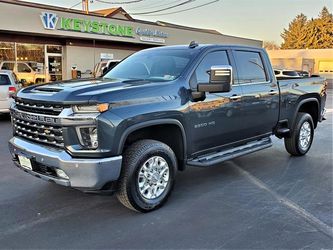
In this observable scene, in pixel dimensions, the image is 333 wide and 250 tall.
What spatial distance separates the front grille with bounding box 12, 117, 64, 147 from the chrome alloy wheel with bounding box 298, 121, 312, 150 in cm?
496

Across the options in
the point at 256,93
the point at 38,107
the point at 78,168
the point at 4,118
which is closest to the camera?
the point at 78,168

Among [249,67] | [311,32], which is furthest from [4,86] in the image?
[311,32]

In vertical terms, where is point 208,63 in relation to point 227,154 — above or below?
above

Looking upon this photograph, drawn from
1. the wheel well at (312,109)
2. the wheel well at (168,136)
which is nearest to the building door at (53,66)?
the wheel well at (312,109)

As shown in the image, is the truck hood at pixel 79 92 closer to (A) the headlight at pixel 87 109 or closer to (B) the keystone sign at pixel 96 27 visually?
(A) the headlight at pixel 87 109

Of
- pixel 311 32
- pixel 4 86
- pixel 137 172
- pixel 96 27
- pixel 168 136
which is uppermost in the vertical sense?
pixel 311 32

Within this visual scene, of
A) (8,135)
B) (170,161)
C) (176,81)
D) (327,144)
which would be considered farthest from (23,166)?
(327,144)

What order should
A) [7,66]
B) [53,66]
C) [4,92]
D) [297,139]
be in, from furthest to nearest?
[53,66]
[7,66]
[4,92]
[297,139]

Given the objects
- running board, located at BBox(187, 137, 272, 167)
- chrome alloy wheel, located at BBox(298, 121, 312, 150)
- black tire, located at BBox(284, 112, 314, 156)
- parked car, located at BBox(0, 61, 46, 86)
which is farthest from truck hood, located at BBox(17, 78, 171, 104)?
parked car, located at BBox(0, 61, 46, 86)

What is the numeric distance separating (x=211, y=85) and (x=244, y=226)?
1.72m

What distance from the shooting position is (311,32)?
224 feet

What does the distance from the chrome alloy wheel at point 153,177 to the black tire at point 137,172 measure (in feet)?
0.11

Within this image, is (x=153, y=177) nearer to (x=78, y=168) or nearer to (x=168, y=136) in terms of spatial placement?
(x=168, y=136)

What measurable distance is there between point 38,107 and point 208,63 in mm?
2410
